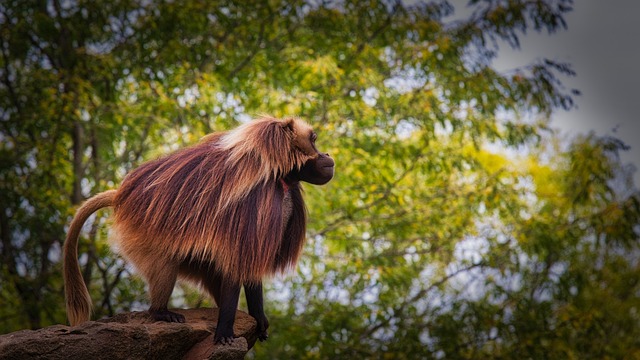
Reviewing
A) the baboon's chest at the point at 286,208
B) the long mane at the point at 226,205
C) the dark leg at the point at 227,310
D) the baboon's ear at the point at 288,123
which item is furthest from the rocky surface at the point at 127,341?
the baboon's ear at the point at 288,123

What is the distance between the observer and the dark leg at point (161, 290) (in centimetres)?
377

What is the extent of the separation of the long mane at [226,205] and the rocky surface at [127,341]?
1.03 feet

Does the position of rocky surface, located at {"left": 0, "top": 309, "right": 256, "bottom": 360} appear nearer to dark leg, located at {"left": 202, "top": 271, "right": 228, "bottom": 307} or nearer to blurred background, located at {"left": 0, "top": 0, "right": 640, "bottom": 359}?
dark leg, located at {"left": 202, "top": 271, "right": 228, "bottom": 307}

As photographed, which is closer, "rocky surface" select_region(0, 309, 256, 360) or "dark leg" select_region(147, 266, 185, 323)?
"rocky surface" select_region(0, 309, 256, 360)

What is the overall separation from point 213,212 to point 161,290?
18.4 inches

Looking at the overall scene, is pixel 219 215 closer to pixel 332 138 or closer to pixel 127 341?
pixel 127 341

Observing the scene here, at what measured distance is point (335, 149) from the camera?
702 cm

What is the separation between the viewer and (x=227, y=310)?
3600 mm

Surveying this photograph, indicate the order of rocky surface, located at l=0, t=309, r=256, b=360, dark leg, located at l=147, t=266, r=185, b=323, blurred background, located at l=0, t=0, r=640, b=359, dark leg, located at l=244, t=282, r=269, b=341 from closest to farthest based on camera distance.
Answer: rocky surface, located at l=0, t=309, r=256, b=360
dark leg, located at l=147, t=266, r=185, b=323
dark leg, located at l=244, t=282, r=269, b=341
blurred background, located at l=0, t=0, r=640, b=359

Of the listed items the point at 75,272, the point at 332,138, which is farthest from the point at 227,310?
the point at 332,138

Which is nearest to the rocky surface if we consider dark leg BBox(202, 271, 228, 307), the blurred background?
dark leg BBox(202, 271, 228, 307)

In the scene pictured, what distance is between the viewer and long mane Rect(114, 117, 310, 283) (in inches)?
142

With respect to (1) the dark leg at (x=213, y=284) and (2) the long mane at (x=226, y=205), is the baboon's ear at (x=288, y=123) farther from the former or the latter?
(1) the dark leg at (x=213, y=284)

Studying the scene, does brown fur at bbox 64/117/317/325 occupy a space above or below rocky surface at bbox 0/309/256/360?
above
